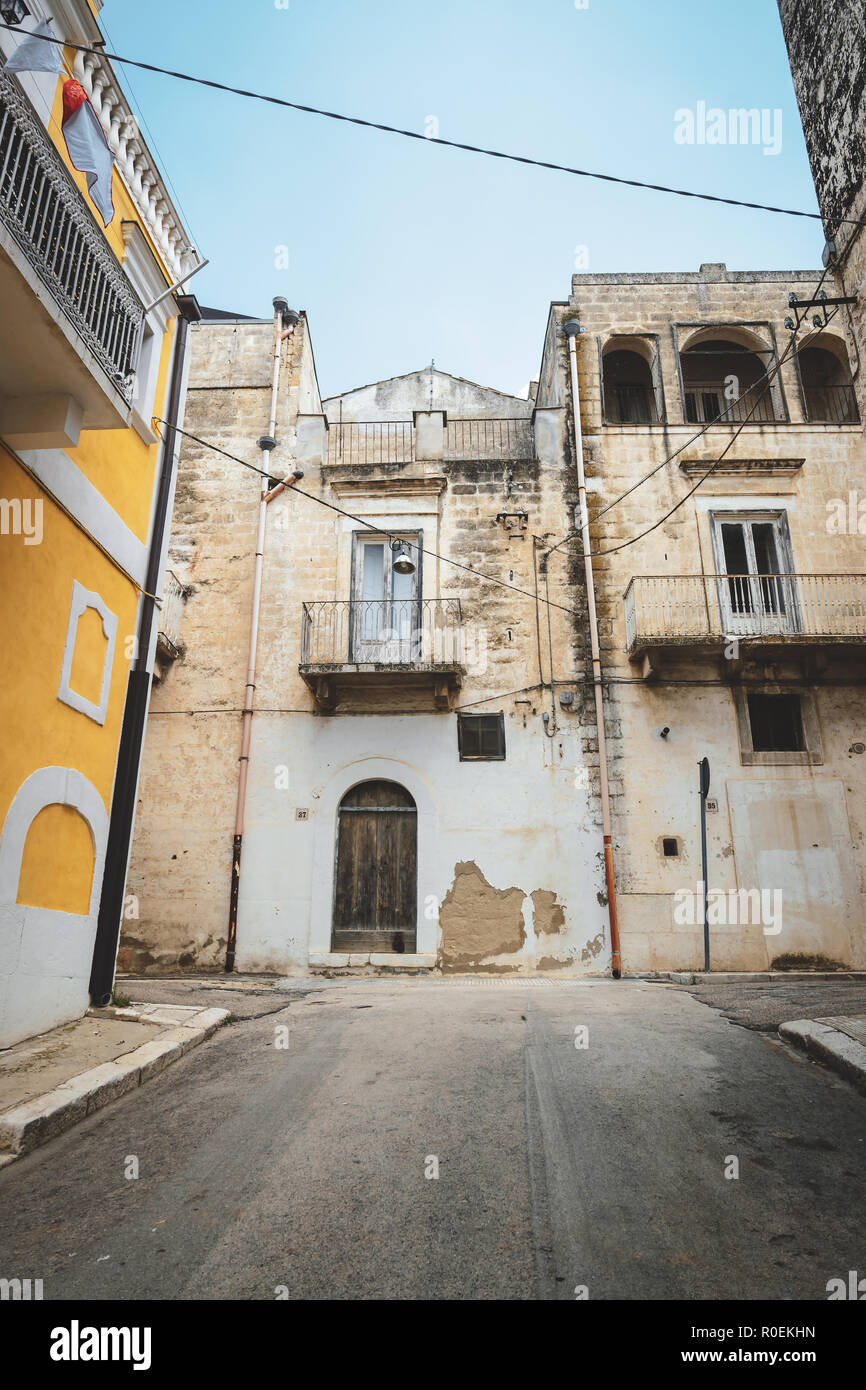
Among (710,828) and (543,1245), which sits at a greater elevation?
(710,828)

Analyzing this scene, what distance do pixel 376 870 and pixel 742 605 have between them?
7678mm

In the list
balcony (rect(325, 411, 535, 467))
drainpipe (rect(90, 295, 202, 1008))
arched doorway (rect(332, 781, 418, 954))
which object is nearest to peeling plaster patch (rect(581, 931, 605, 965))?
arched doorway (rect(332, 781, 418, 954))

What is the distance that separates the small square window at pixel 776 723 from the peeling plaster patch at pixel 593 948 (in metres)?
4.03

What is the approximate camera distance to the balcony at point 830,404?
15.4m

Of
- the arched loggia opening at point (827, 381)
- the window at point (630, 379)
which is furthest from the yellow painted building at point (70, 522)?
the arched loggia opening at point (827, 381)

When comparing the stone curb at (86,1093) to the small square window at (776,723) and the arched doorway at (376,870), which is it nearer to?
the arched doorway at (376,870)

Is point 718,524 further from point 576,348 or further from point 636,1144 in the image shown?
point 636,1144

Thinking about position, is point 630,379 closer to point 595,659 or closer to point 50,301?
point 595,659

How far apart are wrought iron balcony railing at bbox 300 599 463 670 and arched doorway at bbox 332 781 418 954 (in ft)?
7.37

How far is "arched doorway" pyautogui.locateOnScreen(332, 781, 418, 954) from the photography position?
1250 centimetres

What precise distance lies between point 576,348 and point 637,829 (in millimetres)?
9308

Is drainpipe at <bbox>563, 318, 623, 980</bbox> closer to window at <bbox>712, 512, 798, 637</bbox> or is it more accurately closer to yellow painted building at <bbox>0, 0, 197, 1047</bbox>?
window at <bbox>712, 512, 798, 637</bbox>

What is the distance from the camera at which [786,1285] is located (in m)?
2.53
